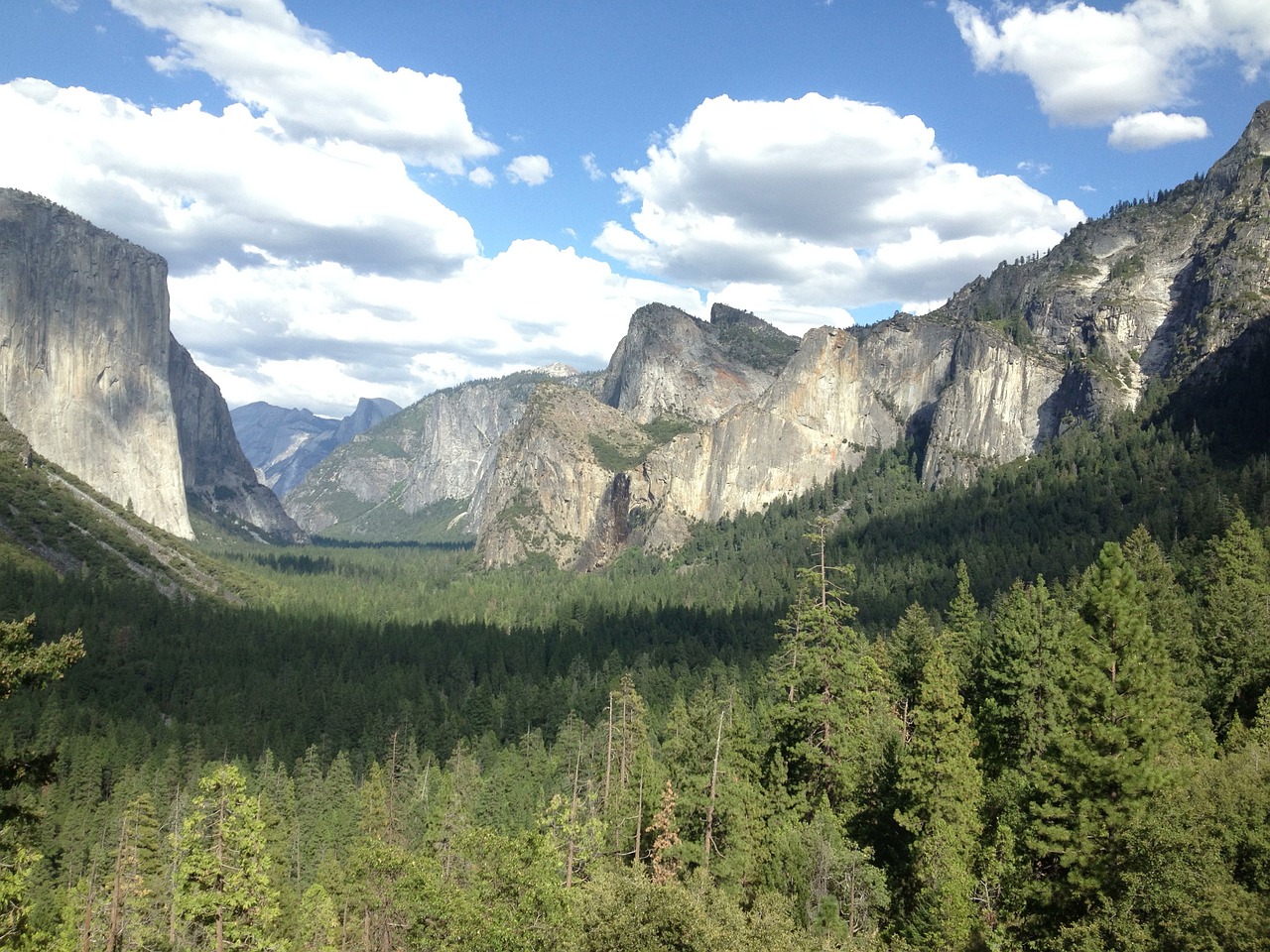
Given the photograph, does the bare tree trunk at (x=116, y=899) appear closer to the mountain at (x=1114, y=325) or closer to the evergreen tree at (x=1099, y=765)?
the evergreen tree at (x=1099, y=765)

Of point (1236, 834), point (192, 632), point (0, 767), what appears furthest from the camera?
point (192, 632)

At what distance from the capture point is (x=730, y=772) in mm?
41062

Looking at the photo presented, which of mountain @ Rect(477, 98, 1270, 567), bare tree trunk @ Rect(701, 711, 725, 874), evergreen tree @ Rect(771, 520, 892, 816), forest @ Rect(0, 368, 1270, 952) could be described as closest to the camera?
forest @ Rect(0, 368, 1270, 952)

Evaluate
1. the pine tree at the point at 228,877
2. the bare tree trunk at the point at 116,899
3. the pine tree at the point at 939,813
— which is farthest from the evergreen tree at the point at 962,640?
the bare tree trunk at the point at 116,899

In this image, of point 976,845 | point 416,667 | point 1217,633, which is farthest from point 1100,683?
point 416,667

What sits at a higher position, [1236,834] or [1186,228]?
[1186,228]

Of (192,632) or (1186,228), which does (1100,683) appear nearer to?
(192,632)

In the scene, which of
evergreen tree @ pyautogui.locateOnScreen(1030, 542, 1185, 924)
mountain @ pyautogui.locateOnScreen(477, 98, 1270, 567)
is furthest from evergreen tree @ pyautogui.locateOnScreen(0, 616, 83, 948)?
mountain @ pyautogui.locateOnScreen(477, 98, 1270, 567)

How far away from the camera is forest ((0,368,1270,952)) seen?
2745 cm

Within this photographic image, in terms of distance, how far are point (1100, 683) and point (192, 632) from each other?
128177mm

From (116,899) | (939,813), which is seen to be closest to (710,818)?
(939,813)

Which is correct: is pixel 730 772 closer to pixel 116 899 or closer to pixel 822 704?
pixel 822 704

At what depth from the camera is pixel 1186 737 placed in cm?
4156

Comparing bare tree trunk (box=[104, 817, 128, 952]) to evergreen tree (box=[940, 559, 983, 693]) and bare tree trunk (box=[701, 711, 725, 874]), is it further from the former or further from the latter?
evergreen tree (box=[940, 559, 983, 693])
